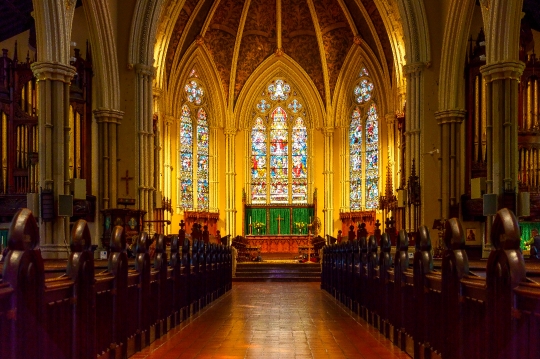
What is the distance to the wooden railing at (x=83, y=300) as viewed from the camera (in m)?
3.31

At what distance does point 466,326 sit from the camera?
423cm

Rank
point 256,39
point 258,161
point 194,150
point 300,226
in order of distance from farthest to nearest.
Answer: point 258,161 → point 256,39 → point 300,226 → point 194,150

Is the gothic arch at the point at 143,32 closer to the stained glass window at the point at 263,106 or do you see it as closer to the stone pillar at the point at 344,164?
the stained glass window at the point at 263,106

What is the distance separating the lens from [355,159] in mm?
30484

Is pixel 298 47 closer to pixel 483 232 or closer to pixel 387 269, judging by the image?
pixel 483 232

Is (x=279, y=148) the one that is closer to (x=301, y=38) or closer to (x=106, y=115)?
(x=301, y=38)

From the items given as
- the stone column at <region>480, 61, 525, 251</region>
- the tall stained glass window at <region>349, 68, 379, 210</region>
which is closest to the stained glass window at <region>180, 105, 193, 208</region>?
the tall stained glass window at <region>349, 68, 379, 210</region>

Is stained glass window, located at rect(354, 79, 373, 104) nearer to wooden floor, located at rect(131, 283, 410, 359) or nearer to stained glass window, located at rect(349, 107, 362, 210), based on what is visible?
stained glass window, located at rect(349, 107, 362, 210)

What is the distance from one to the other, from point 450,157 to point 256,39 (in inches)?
558

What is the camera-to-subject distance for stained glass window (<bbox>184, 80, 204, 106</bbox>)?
2992 cm

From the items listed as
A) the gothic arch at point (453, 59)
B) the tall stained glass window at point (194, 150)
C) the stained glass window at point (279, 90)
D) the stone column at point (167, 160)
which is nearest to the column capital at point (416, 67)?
the gothic arch at point (453, 59)

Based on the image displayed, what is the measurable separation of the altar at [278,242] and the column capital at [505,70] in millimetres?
15998

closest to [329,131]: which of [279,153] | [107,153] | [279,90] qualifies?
[279,153]

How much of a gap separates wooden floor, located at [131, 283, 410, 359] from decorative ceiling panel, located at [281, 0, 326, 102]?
19987 mm
